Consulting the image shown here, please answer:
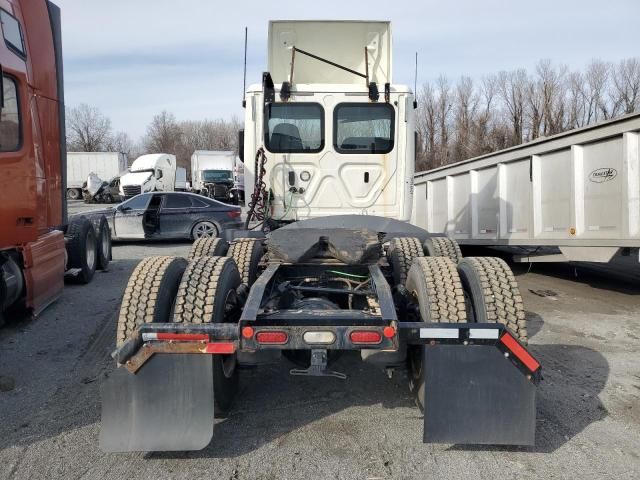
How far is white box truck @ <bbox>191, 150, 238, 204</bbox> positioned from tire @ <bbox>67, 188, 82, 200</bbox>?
→ 11.8 meters

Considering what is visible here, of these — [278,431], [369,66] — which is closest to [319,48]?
[369,66]

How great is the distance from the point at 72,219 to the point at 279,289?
6792 millimetres

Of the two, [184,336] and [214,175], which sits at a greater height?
[214,175]

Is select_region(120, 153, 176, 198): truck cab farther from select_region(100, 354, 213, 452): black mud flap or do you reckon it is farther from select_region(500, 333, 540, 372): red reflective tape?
select_region(500, 333, 540, 372): red reflective tape

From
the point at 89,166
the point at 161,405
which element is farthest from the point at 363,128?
the point at 89,166

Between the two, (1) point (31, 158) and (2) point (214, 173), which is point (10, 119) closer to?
(1) point (31, 158)

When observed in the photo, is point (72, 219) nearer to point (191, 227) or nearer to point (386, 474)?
point (191, 227)

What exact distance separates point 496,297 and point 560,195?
5057mm

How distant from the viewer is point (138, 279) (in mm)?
3422

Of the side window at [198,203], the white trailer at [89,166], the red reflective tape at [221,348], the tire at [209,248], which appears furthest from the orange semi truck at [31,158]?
the white trailer at [89,166]

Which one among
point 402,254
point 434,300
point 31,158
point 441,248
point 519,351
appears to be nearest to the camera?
point 519,351

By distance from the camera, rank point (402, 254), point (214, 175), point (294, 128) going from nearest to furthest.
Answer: point (402, 254), point (294, 128), point (214, 175)

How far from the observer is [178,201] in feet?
47.3

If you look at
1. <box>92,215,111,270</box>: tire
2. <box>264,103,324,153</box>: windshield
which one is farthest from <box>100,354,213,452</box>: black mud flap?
<box>92,215,111,270</box>: tire
